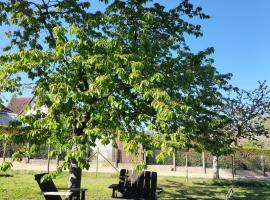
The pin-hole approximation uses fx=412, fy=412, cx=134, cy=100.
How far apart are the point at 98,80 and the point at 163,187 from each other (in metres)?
11.7

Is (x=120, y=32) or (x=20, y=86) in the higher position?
(x=120, y=32)

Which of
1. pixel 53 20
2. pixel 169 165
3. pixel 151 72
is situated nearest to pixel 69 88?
pixel 151 72

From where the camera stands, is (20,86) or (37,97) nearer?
(37,97)

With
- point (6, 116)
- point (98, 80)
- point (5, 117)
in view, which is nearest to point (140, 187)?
point (98, 80)

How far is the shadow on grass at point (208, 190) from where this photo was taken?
16.6m

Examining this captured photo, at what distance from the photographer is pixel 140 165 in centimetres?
820

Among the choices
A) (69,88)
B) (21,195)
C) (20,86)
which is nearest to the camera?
(69,88)

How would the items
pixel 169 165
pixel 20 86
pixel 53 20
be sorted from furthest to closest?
1. pixel 169 165
2. pixel 53 20
3. pixel 20 86

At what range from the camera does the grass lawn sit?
14109 mm

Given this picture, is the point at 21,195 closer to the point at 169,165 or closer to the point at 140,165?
the point at 140,165

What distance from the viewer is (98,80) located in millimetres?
8133

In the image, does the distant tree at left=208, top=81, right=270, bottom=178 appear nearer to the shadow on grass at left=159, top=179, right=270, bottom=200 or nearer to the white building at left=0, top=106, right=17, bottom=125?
the shadow on grass at left=159, top=179, right=270, bottom=200

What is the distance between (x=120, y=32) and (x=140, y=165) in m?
4.40

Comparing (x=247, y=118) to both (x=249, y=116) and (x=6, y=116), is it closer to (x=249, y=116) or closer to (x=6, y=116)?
(x=249, y=116)
